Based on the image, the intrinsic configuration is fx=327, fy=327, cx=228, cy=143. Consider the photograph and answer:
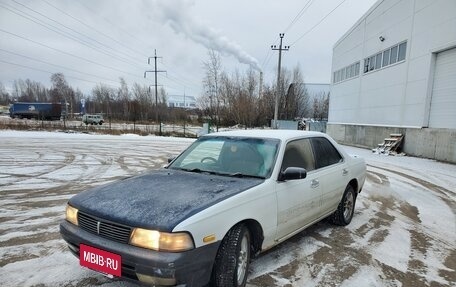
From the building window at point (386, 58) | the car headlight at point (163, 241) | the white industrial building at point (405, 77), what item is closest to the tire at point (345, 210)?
the car headlight at point (163, 241)

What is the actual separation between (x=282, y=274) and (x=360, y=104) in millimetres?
24325

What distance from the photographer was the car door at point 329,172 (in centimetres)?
451

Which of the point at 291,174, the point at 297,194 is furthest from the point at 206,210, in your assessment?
the point at 297,194

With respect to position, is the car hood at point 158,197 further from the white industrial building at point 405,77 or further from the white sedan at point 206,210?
the white industrial building at point 405,77

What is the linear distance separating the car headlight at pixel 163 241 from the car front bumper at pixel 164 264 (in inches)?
1.4

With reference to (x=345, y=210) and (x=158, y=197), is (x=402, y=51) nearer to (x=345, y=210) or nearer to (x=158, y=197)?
(x=345, y=210)

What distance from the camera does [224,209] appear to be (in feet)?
9.33

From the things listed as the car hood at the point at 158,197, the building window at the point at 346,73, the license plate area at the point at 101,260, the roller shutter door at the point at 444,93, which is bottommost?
the license plate area at the point at 101,260

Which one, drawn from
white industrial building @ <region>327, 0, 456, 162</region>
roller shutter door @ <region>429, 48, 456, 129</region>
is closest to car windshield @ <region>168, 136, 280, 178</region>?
white industrial building @ <region>327, 0, 456, 162</region>

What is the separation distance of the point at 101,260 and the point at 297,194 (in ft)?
7.27

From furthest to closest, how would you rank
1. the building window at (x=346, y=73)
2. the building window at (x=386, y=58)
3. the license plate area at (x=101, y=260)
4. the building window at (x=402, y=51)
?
the building window at (x=346, y=73) → the building window at (x=386, y=58) → the building window at (x=402, y=51) → the license plate area at (x=101, y=260)

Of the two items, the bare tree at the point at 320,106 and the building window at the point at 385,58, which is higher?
the building window at the point at 385,58

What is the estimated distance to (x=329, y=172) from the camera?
4.66m

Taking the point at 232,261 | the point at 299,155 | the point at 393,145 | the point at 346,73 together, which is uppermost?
the point at 346,73
